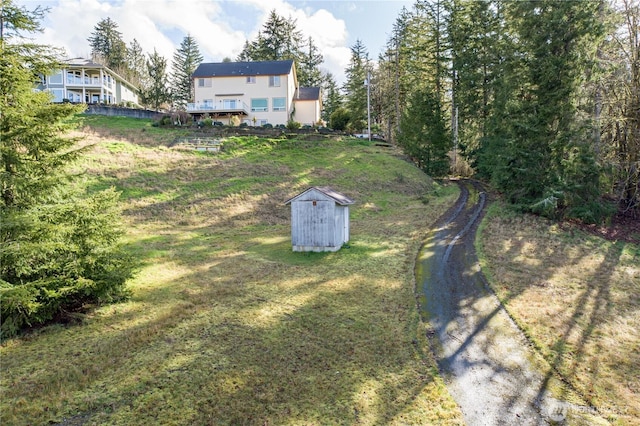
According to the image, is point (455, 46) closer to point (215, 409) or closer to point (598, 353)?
point (598, 353)

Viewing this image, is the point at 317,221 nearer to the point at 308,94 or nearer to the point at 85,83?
the point at 308,94

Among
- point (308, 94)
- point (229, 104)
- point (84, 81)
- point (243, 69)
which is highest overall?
point (243, 69)

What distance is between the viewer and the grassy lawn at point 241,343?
6059mm

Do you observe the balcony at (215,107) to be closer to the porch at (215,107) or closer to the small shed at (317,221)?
the porch at (215,107)

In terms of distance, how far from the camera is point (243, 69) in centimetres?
4494

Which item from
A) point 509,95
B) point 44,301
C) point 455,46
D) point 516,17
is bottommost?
point 44,301

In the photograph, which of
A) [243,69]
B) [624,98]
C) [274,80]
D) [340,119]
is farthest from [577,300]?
[243,69]

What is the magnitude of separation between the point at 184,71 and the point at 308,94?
25.0 metres

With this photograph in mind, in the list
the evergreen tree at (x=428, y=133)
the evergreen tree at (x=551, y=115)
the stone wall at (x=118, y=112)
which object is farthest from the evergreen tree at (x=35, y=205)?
the stone wall at (x=118, y=112)

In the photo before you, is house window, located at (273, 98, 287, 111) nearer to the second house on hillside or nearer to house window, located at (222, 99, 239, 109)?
the second house on hillside

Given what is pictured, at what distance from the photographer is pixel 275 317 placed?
31.1ft

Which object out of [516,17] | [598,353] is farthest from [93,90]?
[598,353]

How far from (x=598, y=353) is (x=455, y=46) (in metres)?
36.3

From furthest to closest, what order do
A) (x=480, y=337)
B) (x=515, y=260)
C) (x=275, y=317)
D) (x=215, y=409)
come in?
(x=515, y=260) < (x=275, y=317) < (x=480, y=337) < (x=215, y=409)
